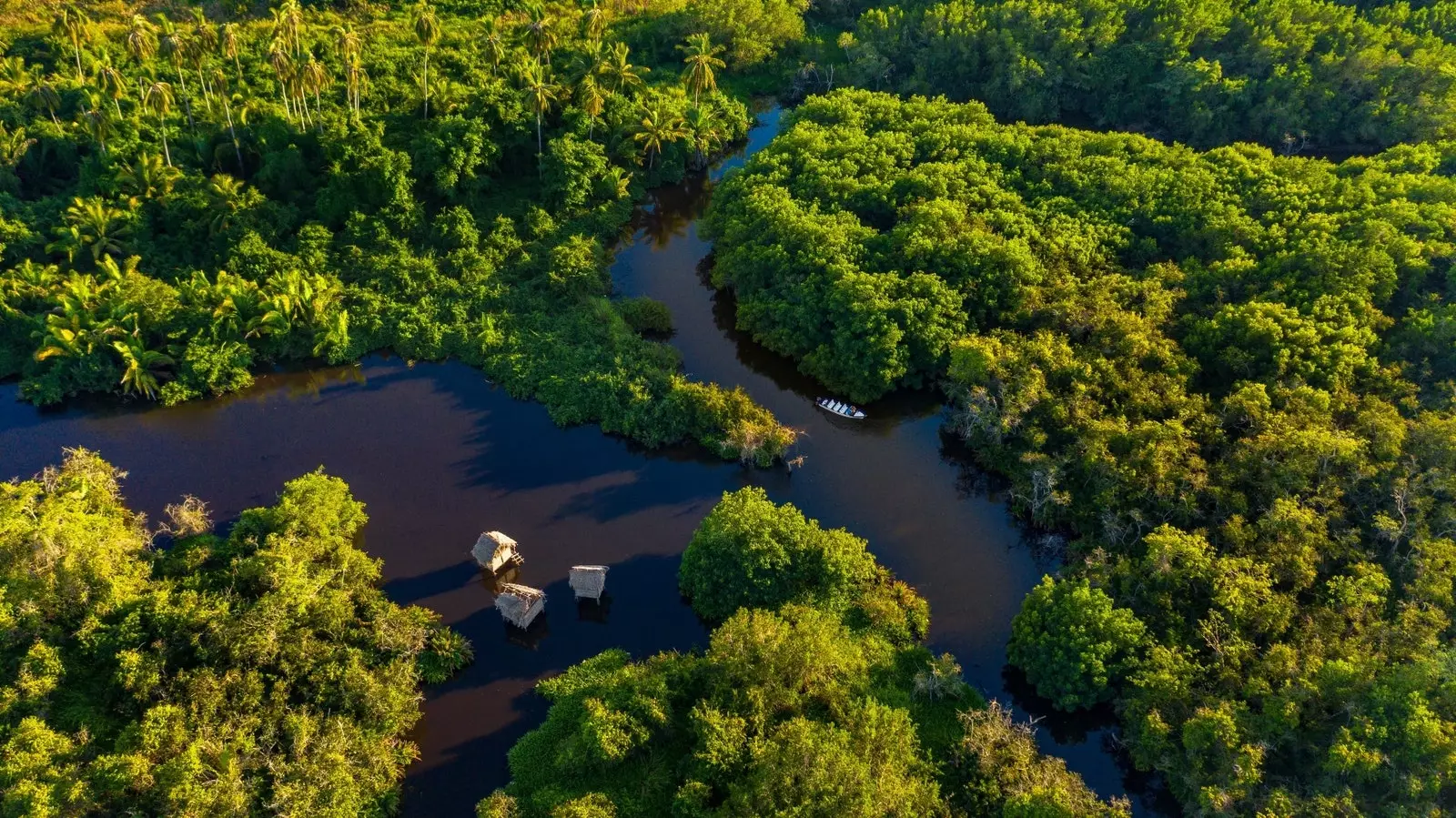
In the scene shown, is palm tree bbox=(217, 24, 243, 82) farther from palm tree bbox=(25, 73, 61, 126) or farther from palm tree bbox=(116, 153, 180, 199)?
palm tree bbox=(25, 73, 61, 126)

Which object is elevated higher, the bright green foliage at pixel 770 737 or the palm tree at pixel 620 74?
the palm tree at pixel 620 74

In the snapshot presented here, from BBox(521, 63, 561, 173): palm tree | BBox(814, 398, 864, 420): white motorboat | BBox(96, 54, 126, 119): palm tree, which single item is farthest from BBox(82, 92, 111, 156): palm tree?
BBox(814, 398, 864, 420): white motorboat

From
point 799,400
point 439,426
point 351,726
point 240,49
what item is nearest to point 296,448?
point 439,426

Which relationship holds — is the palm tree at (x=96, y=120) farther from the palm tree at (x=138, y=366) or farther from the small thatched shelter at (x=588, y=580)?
the small thatched shelter at (x=588, y=580)

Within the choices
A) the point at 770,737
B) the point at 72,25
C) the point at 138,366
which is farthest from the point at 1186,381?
the point at 72,25

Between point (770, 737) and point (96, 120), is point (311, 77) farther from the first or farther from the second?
point (770, 737)

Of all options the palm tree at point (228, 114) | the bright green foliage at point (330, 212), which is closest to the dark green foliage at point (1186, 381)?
the bright green foliage at point (330, 212)

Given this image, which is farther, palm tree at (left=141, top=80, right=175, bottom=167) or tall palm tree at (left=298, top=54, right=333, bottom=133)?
tall palm tree at (left=298, top=54, right=333, bottom=133)

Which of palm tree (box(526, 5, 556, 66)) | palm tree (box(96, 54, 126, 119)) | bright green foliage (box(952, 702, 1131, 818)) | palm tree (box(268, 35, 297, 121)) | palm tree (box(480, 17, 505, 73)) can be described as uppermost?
palm tree (box(526, 5, 556, 66))
